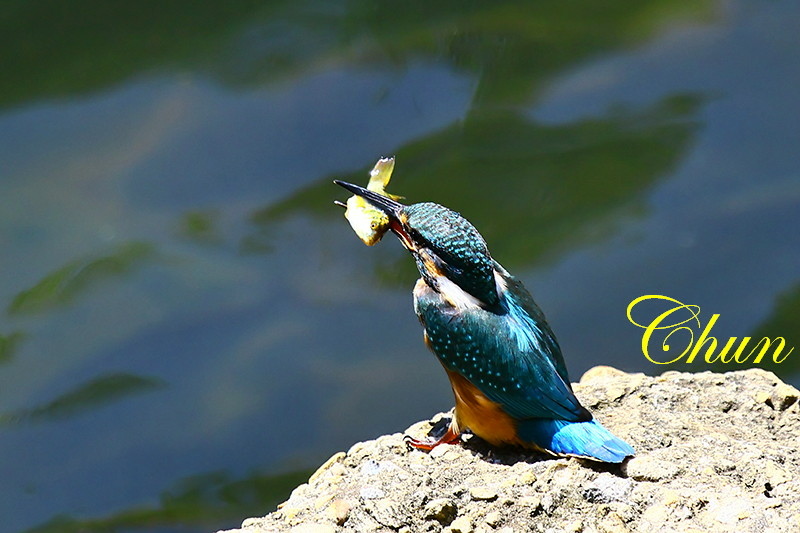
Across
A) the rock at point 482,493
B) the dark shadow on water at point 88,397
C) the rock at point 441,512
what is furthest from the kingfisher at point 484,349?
the dark shadow on water at point 88,397

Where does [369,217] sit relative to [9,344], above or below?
below

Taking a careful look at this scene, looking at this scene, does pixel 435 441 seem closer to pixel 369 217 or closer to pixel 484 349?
pixel 484 349

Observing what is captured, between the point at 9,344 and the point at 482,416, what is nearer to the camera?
the point at 482,416

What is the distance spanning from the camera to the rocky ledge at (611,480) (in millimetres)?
3037

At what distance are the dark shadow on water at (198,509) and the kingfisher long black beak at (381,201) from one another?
1804 millimetres

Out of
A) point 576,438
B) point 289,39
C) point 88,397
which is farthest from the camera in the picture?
point 289,39

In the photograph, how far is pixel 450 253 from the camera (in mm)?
3385

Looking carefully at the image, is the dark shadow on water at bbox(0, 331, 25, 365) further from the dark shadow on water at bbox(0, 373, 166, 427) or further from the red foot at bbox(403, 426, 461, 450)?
the red foot at bbox(403, 426, 461, 450)

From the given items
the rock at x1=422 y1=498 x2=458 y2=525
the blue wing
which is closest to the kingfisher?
the blue wing

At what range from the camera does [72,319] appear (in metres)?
5.73

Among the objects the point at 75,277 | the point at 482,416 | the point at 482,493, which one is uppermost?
the point at 75,277

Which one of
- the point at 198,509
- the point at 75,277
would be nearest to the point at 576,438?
the point at 198,509

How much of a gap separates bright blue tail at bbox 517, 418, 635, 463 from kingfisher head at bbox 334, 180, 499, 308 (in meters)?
0.39
